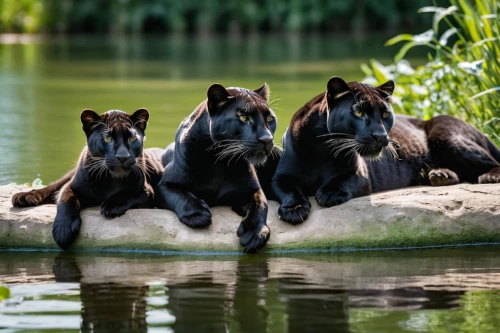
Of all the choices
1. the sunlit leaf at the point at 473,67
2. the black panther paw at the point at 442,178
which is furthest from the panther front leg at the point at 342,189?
the sunlit leaf at the point at 473,67

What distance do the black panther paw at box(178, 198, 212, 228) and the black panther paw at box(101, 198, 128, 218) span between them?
1.37 feet

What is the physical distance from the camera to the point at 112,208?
7.05m

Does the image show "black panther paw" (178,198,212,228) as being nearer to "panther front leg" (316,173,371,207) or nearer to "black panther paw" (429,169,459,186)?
"panther front leg" (316,173,371,207)

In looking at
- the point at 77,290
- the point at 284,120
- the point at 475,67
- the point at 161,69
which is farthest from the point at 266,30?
the point at 77,290

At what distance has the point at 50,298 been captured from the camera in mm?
5754

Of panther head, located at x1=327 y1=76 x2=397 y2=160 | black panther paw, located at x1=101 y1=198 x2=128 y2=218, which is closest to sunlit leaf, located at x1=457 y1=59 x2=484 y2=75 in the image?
panther head, located at x1=327 y1=76 x2=397 y2=160

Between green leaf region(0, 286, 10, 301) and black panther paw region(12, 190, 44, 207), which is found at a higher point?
black panther paw region(12, 190, 44, 207)

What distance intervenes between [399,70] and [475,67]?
2.82 m

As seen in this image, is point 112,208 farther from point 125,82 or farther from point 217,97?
point 125,82

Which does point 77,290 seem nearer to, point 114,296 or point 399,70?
point 114,296

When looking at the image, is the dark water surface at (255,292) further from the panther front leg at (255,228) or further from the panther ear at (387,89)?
the panther ear at (387,89)

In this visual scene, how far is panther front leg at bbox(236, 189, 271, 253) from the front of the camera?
6.89 m

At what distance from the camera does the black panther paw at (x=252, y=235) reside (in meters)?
6.89

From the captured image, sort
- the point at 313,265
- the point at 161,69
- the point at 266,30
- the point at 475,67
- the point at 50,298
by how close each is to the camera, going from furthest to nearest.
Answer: the point at 266,30, the point at 161,69, the point at 475,67, the point at 313,265, the point at 50,298
